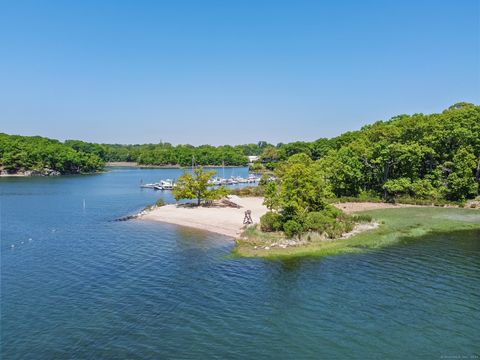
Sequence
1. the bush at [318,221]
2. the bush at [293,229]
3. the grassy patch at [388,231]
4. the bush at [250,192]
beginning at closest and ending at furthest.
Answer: the grassy patch at [388,231] < the bush at [293,229] < the bush at [318,221] < the bush at [250,192]

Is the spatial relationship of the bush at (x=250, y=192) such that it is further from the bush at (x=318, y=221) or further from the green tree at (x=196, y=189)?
the bush at (x=318, y=221)

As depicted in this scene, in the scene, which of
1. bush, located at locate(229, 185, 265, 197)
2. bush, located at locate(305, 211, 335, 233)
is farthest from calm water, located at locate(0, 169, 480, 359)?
bush, located at locate(229, 185, 265, 197)

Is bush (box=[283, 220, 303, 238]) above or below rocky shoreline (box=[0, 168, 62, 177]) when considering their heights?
below

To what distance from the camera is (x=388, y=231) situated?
38719 millimetres

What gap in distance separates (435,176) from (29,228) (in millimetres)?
54847


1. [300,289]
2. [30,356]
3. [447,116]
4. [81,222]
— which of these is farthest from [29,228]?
[447,116]

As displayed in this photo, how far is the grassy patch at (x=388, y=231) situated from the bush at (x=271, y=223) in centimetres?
98

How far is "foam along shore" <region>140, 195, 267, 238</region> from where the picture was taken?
41.1 m

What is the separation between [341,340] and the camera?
A: 17.5 meters

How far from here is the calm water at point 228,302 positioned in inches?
675

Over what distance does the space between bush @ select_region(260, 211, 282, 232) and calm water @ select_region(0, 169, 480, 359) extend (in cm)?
399

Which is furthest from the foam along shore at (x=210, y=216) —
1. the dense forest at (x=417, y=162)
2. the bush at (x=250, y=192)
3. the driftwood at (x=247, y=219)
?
the bush at (x=250, y=192)

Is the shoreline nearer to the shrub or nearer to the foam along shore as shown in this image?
the foam along shore

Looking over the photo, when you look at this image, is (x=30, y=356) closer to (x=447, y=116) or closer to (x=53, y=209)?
(x=53, y=209)
